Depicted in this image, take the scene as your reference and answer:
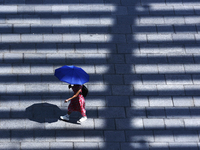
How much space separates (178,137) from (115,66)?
292 cm

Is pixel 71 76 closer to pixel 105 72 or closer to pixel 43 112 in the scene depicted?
pixel 43 112

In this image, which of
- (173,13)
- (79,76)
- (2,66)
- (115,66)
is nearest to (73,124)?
(79,76)

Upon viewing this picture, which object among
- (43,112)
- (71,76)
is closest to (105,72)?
(71,76)

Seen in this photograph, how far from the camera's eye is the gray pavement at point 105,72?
7867 millimetres

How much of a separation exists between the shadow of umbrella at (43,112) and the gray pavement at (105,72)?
0.03m

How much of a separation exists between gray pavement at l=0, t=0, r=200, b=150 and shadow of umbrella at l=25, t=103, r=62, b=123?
0.03 metres

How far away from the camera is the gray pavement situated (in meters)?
7.87

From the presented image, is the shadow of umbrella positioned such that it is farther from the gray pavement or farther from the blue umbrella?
the blue umbrella

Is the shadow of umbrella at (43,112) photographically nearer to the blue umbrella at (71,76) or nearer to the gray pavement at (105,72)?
the gray pavement at (105,72)

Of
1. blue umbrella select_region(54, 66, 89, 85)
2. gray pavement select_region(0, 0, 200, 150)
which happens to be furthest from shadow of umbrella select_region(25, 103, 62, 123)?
blue umbrella select_region(54, 66, 89, 85)

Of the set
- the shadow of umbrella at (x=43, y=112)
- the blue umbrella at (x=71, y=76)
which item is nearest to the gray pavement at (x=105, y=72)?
the shadow of umbrella at (x=43, y=112)

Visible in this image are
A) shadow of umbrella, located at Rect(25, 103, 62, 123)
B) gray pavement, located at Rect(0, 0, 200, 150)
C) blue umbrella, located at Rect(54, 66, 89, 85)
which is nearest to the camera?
blue umbrella, located at Rect(54, 66, 89, 85)

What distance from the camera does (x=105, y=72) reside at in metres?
8.74

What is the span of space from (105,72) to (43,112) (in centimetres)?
231
